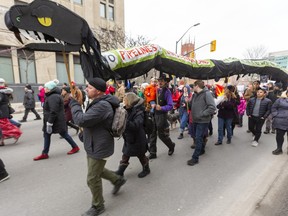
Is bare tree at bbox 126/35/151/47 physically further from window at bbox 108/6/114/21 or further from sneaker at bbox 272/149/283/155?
sneaker at bbox 272/149/283/155

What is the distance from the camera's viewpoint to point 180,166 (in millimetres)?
4332

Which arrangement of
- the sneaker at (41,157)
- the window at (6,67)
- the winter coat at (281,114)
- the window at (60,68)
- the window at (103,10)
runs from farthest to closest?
the window at (103,10)
the window at (60,68)
the window at (6,67)
the winter coat at (281,114)
the sneaker at (41,157)

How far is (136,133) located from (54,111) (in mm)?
2208

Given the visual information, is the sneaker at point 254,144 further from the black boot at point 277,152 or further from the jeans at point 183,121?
the jeans at point 183,121

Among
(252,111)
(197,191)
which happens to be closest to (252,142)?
(252,111)

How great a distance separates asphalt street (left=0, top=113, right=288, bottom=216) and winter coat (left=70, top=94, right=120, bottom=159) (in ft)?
3.14

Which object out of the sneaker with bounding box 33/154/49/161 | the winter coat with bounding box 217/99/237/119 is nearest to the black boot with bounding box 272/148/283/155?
the winter coat with bounding box 217/99/237/119

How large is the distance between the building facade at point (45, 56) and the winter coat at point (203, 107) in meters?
14.6

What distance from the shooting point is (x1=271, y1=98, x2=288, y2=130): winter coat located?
16.0 ft

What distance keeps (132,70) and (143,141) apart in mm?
1488

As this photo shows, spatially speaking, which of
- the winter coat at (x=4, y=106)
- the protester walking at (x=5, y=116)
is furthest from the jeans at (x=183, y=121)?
the winter coat at (x=4, y=106)

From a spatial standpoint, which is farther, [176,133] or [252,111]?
[176,133]

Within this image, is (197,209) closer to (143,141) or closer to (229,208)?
(229,208)

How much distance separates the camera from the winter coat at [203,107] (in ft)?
13.9
